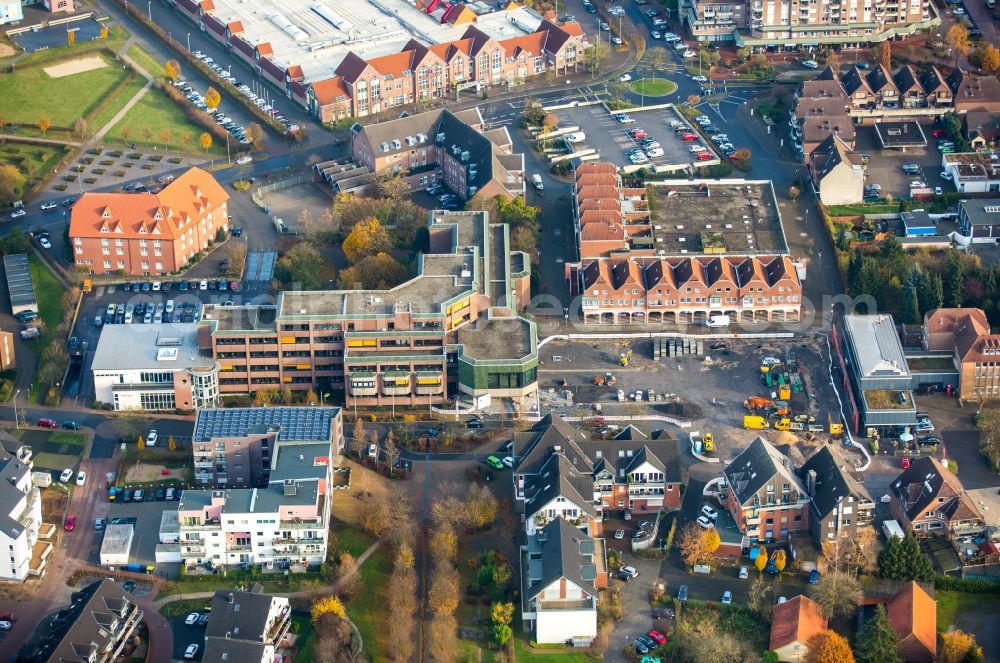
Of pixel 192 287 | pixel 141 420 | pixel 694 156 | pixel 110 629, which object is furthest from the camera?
pixel 694 156

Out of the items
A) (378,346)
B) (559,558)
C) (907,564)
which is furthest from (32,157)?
(907,564)

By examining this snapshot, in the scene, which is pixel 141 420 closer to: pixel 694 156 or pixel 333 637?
pixel 333 637

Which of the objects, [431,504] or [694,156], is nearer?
[431,504]

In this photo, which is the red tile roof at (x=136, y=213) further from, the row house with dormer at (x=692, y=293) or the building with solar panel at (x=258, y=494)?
the row house with dormer at (x=692, y=293)

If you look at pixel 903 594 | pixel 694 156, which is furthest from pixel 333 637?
pixel 694 156

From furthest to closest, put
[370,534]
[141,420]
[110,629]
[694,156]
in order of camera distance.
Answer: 1. [694,156]
2. [141,420]
3. [370,534]
4. [110,629]

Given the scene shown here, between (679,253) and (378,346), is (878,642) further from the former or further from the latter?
(679,253)
